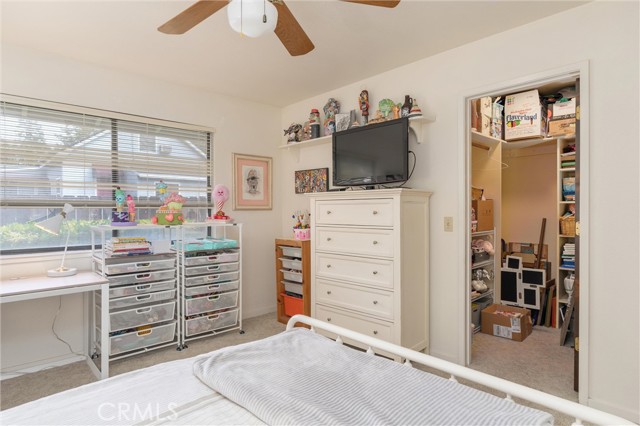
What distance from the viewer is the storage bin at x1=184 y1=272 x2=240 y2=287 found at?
3195mm

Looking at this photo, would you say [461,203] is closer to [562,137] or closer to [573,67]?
[573,67]

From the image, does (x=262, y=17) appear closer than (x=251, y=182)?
Yes

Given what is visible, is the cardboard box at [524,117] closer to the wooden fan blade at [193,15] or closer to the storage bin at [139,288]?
the wooden fan blade at [193,15]

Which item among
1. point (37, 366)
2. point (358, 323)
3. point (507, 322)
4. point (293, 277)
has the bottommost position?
point (37, 366)

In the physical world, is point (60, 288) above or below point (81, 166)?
below

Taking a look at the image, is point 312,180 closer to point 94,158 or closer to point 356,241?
point 356,241

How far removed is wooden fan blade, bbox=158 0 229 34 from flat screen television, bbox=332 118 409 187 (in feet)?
5.15

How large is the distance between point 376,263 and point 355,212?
438 mm

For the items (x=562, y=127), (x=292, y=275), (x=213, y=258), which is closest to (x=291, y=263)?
(x=292, y=275)

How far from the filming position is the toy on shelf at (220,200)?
11.5 ft

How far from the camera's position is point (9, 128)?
272 cm

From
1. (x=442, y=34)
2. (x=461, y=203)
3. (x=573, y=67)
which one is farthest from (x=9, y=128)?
(x=573, y=67)

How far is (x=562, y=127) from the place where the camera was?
349cm

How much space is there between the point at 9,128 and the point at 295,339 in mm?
2726
